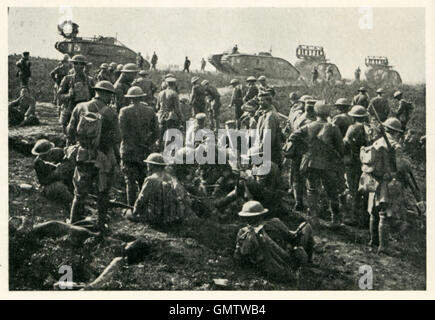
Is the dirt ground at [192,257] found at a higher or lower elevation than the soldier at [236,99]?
lower

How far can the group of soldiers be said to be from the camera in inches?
336

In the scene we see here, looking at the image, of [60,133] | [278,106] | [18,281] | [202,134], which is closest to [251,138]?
[202,134]

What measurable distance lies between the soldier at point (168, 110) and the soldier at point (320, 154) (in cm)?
244

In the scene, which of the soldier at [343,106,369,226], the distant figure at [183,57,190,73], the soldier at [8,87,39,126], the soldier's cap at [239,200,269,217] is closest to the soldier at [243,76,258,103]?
the distant figure at [183,57,190,73]

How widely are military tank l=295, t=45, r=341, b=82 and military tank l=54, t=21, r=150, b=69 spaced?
11.0ft

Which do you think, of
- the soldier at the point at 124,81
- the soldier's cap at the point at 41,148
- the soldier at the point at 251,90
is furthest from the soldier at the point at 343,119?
the soldier's cap at the point at 41,148

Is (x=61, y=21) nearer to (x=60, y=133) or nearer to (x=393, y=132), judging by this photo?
(x=60, y=133)

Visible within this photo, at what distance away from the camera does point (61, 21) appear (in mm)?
9930

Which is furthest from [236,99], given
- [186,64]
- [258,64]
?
[186,64]

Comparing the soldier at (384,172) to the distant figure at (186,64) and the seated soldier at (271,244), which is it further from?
the distant figure at (186,64)

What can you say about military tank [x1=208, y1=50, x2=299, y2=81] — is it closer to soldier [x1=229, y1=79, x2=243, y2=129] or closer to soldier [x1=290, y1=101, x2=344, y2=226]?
soldier [x1=229, y1=79, x2=243, y2=129]

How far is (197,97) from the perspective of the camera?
37.0ft

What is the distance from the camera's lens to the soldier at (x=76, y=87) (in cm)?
988

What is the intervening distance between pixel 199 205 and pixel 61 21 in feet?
14.1
